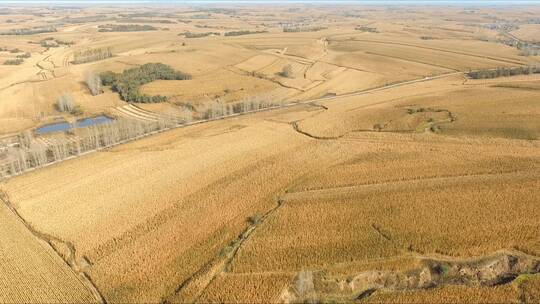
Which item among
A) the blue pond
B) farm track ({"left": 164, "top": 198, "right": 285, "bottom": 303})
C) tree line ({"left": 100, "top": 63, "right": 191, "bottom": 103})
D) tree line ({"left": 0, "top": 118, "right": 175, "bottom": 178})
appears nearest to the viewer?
farm track ({"left": 164, "top": 198, "right": 285, "bottom": 303})

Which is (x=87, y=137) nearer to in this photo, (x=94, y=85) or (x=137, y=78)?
(x=94, y=85)

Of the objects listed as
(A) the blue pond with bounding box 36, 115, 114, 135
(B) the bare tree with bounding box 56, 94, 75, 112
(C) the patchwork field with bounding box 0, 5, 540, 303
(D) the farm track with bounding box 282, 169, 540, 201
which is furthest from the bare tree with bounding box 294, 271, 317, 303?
(B) the bare tree with bounding box 56, 94, 75, 112

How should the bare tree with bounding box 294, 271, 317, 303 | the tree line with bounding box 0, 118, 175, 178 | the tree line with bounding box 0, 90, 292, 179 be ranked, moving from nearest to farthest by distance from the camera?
1. the bare tree with bounding box 294, 271, 317, 303
2. the tree line with bounding box 0, 118, 175, 178
3. the tree line with bounding box 0, 90, 292, 179

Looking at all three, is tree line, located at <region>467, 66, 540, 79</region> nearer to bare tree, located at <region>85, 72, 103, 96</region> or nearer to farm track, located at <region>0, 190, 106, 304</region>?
bare tree, located at <region>85, 72, 103, 96</region>

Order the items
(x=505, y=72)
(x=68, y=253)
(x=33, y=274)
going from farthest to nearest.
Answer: (x=505, y=72) → (x=68, y=253) → (x=33, y=274)

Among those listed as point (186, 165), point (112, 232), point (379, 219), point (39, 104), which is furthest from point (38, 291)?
point (39, 104)

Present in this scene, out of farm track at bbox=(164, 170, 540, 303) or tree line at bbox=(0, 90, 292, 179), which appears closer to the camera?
farm track at bbox=(164, 170, 540, 303)

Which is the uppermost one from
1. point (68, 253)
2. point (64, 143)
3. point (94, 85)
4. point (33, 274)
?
point (94, 85)

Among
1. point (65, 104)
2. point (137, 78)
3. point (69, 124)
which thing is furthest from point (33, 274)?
point (137, 78)
